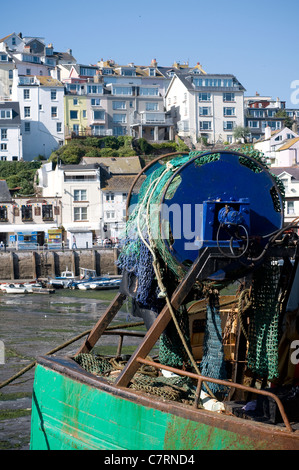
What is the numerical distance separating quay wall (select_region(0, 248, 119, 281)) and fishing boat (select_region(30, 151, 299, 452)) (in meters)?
39.0

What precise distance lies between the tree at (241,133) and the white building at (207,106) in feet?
5.36

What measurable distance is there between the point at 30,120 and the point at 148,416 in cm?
7046

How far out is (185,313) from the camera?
738 cm

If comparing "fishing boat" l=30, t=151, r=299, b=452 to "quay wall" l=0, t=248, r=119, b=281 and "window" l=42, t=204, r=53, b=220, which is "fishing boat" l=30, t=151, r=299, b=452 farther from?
"window" l=42, t=204, r=53, b=220

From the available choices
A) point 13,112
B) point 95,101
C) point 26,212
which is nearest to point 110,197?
point 26,212

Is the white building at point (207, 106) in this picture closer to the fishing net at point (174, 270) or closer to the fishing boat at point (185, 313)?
the fishing net at point (174, 270)

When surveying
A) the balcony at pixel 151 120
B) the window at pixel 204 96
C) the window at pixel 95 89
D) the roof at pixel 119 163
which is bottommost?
the roof at pixel 119 163

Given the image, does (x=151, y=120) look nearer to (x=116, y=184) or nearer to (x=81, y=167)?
(x=116, y=184)

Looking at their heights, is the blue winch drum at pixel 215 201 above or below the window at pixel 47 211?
below

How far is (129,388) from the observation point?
648cm

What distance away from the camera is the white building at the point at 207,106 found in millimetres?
76688

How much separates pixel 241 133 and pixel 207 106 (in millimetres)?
5733

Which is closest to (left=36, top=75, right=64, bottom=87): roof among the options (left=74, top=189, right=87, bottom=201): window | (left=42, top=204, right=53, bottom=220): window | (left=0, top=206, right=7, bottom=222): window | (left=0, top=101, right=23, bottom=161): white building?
(left=0, top=101, right=23, bottom=161): white building

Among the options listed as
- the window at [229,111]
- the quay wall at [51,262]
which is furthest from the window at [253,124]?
the quay wall at [51,262]
